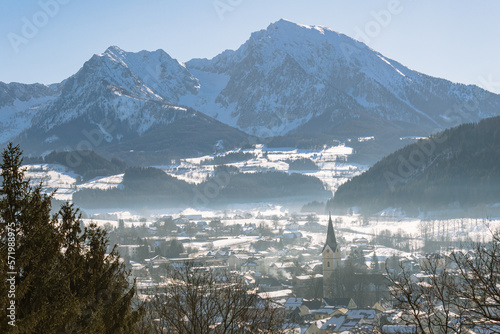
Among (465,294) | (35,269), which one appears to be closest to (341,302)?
(465,294)

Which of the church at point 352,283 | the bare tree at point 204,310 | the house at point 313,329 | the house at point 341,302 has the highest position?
the bare tree at point 204,310

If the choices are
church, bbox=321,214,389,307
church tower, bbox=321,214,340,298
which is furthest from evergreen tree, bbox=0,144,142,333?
church tower, bbox=321,214,340,298

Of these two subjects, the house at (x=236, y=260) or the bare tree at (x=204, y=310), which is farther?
the house at (x=236, y=260)

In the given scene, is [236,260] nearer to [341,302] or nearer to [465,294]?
[341,302]

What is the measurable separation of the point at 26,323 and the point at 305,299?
81.0m

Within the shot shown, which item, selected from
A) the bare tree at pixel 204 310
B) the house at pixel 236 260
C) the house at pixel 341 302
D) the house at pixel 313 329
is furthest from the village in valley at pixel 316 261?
the bare tree at pixel 204 310

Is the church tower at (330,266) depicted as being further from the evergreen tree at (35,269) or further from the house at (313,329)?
the evergreen tree at (35,269)

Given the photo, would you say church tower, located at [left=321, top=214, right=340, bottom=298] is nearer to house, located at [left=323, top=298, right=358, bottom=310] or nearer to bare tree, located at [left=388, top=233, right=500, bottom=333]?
house, located at [left=323, top=298, right=358, bottom=310]

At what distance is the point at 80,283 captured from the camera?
17.6m

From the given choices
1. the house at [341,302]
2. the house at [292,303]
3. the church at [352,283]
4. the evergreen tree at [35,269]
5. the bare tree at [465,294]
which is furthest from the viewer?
the church at [352,283]

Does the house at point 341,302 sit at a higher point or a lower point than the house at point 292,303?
lower

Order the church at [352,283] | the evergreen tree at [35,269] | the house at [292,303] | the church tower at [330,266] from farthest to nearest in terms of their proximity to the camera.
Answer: the church tower at [330,266]
the church at [352,283]
the house at [292,303]
the evergreen tree at [35,269]

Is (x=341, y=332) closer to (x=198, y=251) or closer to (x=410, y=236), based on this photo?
(x=198, y=251)

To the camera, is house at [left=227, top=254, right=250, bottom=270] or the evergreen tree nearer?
the evergreen tree
